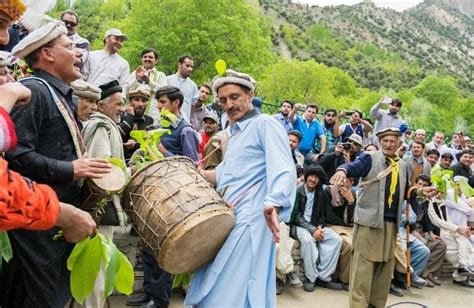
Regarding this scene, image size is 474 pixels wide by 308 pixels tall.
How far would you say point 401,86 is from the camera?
74375 millimetres

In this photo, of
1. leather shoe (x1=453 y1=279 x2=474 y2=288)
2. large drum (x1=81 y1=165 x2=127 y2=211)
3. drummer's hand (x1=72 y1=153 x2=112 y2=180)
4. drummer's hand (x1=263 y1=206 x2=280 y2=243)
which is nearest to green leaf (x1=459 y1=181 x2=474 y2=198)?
leather shoe (x1=453 y1=279 x2=474 y2=288)

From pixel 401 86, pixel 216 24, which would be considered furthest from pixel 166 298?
pixel 401 86

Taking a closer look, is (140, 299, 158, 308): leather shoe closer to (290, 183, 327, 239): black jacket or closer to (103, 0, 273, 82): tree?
(290, 183, 327, 239): black jacket

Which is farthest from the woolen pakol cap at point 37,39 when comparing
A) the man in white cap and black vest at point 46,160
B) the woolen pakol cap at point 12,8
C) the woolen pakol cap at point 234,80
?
the woolen pakol cap at point 234,80

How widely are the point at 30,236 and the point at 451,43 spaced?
146m

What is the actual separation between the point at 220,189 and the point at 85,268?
1.11 m

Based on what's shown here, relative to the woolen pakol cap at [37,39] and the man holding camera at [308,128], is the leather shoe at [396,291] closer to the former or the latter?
the man holding camera at [308,128]

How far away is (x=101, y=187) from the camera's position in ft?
8.14

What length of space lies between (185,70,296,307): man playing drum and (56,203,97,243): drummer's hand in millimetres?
1102

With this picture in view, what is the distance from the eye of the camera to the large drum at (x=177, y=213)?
2566 mm

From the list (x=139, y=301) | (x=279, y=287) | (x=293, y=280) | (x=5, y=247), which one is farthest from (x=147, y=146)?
(x=293, y=280)

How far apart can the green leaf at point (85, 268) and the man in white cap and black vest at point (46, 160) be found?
337mm

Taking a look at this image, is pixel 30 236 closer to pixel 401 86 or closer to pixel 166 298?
pixel 166 298

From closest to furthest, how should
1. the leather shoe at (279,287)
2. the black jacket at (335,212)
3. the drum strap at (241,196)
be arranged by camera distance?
1. the drum strap at (241,196)
2. the leather shoe at (279,287)
3. the black jacket at (335,212)
